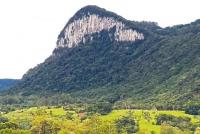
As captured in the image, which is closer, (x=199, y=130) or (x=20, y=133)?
(x=20, y=133)

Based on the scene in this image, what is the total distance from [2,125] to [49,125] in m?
13.1

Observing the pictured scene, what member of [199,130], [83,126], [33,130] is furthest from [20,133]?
[199,130]

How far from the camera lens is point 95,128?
180m

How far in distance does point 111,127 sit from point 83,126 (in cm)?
889

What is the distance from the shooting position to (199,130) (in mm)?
197000

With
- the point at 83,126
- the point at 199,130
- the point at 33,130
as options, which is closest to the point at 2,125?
the point at 33,130

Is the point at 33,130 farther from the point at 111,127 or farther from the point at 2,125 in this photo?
the point at 111,127

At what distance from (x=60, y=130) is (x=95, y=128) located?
32.3 ft

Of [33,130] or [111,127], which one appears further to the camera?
[111,127]

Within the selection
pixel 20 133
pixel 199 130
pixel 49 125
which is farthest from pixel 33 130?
pixel 199 130

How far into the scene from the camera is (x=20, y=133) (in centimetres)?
Result: 16112

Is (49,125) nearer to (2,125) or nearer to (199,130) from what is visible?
(2,125)

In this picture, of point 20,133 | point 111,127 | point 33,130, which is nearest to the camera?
point 20,133

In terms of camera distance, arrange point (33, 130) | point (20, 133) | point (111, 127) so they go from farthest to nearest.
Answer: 1. point (111, 127)
2. point (33, 130)
3. point (20, 133)
